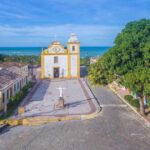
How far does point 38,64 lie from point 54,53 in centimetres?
2428

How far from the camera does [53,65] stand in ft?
152

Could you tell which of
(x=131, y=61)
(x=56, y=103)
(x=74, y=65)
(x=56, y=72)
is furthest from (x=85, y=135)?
(x=56, y=72)

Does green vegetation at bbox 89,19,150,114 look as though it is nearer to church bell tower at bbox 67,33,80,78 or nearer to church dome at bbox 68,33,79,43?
church bell tower at bbox 67,33,80,78

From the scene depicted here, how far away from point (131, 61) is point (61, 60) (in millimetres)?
27175

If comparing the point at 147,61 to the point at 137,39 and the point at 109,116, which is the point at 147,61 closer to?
the point at 137,39

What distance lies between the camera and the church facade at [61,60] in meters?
45.8

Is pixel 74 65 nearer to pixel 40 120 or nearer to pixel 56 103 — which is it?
pixel 56 103

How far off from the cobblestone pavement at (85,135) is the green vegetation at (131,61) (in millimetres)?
2754

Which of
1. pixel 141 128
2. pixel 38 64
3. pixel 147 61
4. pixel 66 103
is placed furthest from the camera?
pixel 38 64

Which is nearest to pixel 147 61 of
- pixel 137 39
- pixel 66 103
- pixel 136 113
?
pixel 137 39

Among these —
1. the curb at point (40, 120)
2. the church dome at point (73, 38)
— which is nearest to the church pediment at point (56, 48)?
the church dome at point (73, 38)

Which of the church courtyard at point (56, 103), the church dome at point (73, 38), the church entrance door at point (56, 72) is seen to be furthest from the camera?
the church entrance door at point (56, 72)

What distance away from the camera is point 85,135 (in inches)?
631

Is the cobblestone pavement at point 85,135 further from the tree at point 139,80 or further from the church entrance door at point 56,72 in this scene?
the church entrance door at point 56,72
